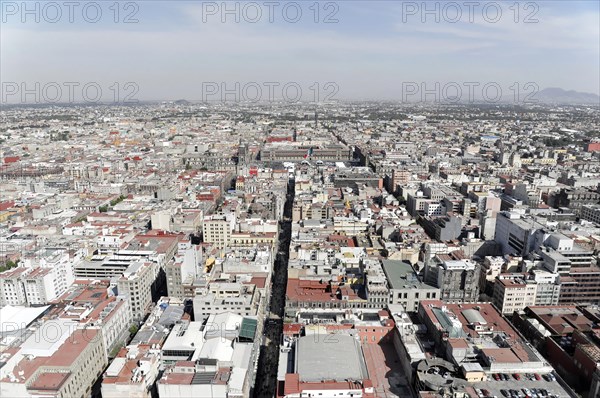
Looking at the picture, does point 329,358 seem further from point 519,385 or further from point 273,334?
point 519,385

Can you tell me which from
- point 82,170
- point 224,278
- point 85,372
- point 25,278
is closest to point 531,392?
point 224,278

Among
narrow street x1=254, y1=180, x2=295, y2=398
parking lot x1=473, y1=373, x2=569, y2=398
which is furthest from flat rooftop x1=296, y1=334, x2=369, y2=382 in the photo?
parking lot x1=473, y1=373, x2=569, y2=398

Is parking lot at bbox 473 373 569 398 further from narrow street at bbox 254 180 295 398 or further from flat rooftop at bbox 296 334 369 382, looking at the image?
narrow street at bbox 254 180 295 398

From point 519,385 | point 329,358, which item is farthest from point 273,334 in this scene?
point 519,385

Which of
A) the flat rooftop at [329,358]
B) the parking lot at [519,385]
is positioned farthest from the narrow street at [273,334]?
the parking lot at [519,385]

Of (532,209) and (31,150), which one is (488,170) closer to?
(532,209)

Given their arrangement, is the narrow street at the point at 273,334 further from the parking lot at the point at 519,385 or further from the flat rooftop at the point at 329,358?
the parking lot at the point at 519,385
